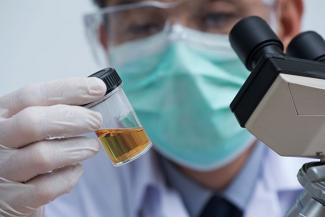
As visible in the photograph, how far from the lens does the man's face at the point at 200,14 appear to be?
1.11 metres

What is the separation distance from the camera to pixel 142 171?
1.23 metres

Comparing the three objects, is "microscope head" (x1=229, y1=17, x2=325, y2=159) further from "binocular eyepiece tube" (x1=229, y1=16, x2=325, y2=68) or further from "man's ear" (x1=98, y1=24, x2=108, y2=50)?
"man's ear" (x1=98, y1=24, x2=108, y2=50)

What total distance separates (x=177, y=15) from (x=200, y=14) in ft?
0.18

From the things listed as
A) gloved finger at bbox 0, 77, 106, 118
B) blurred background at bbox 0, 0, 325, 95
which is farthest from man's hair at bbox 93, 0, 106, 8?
gloved finger at bbox 0, 77, 106, 118

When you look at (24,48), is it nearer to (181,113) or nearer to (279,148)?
(181,113)

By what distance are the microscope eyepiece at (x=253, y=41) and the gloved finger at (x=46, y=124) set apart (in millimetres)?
194

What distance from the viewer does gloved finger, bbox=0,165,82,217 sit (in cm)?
63

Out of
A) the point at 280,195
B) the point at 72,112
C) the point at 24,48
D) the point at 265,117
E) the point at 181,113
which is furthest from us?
the point at 24,48

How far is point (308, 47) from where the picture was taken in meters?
0.51

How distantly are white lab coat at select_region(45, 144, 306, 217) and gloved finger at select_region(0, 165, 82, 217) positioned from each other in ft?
1.55

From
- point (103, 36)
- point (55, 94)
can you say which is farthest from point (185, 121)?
point (55, 94)

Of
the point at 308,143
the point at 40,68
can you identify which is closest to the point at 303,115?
the point at 308,143

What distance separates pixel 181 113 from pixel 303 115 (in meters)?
0.67

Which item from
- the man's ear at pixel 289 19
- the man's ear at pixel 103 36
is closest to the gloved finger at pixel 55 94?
the man's ear at pixel 103 36
